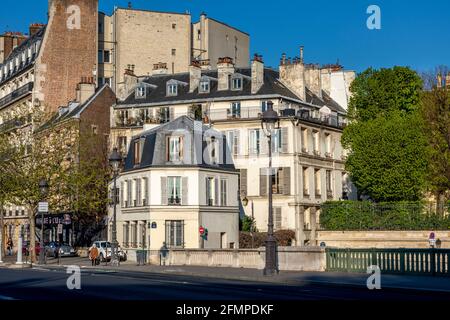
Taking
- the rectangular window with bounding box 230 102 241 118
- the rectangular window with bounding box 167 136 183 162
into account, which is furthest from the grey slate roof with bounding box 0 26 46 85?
the rectangular window with bounding box 167 136 183 162

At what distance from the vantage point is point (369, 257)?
3547 centimetres

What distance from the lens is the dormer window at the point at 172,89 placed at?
262ft

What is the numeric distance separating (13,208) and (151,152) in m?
35.4

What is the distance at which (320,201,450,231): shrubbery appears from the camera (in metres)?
66.3

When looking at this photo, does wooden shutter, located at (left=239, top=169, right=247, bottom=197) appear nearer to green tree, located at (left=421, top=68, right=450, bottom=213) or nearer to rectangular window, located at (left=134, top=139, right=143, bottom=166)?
rectangular window, located at (left=134, top=139, right=143, bottom=166)

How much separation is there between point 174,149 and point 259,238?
33.9ft

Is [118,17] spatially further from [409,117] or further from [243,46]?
[409,117]

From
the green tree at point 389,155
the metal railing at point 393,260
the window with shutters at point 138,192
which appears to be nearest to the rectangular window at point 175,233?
the window with shutters at point 138,192

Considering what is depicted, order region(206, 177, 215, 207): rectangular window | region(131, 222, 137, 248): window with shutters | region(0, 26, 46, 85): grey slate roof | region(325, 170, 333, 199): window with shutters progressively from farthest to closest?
region(0, 26, 46, 85): grey slate roof → region(325, 170, 333, 199): window with shutters → region(131, 222, 137, 248): window with shutters → region(206, 177, 215, 207): rectangular window

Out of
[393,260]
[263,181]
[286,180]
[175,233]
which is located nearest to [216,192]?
[175,233]

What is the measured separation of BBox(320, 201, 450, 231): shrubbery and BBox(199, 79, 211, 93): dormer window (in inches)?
594

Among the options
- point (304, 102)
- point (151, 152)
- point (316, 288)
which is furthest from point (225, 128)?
point (316, 288)

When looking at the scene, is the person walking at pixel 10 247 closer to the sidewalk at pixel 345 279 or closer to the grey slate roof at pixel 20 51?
the grey slate roof at pixel 20 51

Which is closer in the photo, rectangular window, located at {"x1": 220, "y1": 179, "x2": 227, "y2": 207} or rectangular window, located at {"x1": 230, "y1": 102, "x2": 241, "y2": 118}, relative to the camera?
rectangular window, located at {"x1": 220, "y1": 179, "x2": 227, "y2": 207}
